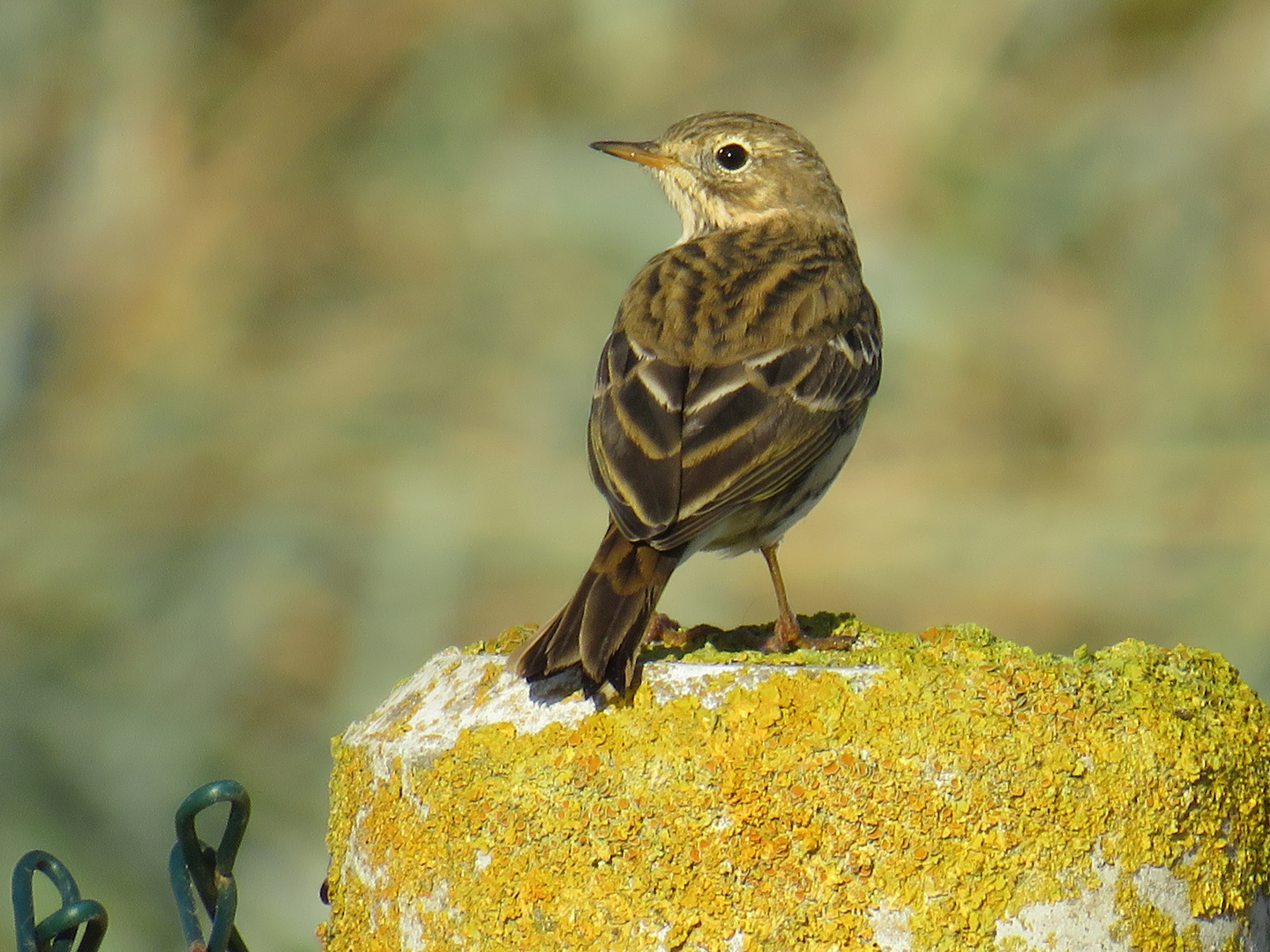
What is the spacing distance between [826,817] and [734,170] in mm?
3989

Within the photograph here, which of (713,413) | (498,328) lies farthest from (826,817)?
(498,328)

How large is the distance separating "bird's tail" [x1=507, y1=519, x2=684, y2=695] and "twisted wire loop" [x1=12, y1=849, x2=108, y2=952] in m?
1.00

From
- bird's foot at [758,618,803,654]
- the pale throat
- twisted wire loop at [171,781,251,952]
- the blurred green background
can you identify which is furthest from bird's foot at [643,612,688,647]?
the blurred green background

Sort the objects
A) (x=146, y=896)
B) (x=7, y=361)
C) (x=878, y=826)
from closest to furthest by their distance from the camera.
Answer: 1. (x=878, y=826)
2. (x=146, y=896)
3. (x=7, y=361)

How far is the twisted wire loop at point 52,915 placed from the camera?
3.73 metres

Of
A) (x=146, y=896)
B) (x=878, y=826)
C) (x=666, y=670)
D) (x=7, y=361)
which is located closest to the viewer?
(x=878, y=826)

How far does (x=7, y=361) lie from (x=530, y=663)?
222 inches

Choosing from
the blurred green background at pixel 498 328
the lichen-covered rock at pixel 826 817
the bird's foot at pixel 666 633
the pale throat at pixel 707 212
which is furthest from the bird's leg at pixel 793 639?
the blurred green background at pixel 498 328

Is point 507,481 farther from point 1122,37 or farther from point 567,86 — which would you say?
point 1122,37

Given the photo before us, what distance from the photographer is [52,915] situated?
12.5 ft

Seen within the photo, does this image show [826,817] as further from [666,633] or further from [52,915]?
[52,915]

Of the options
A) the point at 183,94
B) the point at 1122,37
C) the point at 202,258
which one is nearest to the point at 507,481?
the point at 202,258

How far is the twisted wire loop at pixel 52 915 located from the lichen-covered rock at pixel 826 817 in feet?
2.35

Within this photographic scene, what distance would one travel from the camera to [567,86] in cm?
833
